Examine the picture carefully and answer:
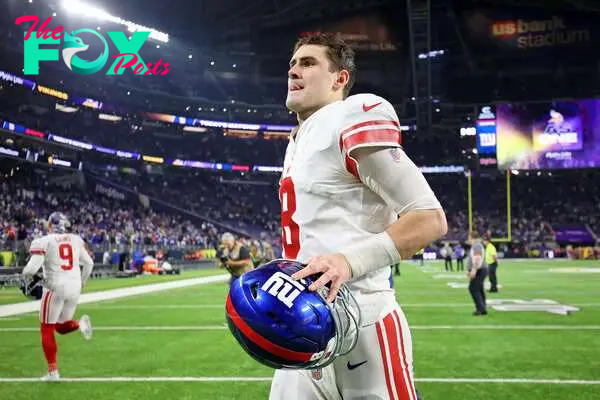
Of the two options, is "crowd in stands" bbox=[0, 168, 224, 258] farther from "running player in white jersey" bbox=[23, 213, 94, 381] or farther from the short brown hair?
the short brown hair

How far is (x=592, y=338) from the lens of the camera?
9.02m

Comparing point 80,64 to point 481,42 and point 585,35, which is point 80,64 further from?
point 585,35

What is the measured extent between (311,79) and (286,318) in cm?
109

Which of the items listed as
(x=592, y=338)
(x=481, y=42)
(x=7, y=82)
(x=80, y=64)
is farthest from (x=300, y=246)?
(x=481, y=42)

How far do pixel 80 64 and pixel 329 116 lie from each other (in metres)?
46.5

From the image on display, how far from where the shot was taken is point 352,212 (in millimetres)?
2256

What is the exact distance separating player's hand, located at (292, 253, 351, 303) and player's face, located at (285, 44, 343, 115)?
2.71 ft

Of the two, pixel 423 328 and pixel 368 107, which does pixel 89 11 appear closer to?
pixel 423 328

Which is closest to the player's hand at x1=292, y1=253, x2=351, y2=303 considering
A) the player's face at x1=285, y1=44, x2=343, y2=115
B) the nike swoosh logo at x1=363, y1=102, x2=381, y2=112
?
the nike swoosh logo at x1=363, y1=102, x2=381, y2=112

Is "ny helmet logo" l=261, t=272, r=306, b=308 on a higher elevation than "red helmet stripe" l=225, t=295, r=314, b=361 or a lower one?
higher

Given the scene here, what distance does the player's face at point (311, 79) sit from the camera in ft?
8.13

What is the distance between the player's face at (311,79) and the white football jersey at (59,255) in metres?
6.14

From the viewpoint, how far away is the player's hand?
1.83 meters
